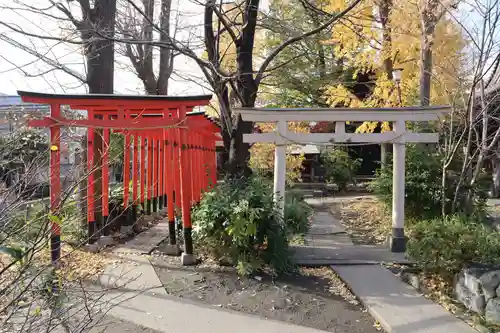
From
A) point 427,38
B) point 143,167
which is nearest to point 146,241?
point 143,167

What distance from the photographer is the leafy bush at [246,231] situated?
240 inches

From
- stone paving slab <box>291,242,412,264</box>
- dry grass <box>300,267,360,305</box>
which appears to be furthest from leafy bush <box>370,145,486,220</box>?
dry grass <box>300,267,360,305</box>

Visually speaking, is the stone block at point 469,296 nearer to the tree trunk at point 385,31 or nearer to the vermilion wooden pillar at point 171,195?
the vermilion wooden pillar at point 171,195

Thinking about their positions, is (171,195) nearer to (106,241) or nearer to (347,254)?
(106,241)

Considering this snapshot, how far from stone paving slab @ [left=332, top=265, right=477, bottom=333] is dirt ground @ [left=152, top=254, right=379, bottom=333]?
138mm

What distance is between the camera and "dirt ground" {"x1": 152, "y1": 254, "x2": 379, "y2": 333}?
16.2ft

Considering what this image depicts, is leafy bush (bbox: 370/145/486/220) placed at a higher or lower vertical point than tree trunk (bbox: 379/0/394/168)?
lower

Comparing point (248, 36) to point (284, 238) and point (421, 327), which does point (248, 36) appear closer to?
point (284, 238)

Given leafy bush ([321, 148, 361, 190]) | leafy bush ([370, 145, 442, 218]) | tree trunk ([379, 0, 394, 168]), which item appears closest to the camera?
→ leafy bush ([370, 145, 442, 218])

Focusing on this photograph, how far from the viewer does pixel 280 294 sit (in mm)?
5629

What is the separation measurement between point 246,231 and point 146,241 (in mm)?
3038

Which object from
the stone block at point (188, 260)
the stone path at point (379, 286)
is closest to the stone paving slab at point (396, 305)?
the stone path at point (379, 286)

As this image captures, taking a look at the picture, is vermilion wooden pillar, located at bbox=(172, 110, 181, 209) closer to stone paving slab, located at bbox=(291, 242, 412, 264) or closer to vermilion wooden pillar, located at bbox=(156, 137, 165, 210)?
vermilion wooden pillar, located at bbox=(156, 137, 165, 210)

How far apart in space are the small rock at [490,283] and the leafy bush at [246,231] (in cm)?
254
